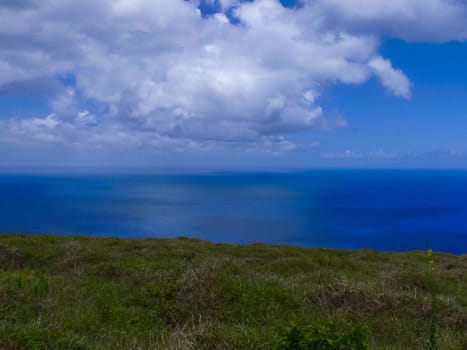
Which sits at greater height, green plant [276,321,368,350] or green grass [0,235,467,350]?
green plant [276,321,368,350]

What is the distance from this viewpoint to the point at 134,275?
12750 mm

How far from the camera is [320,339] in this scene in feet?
18.8

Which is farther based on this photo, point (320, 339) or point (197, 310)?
point (197, 310)

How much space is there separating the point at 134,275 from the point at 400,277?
9084mm

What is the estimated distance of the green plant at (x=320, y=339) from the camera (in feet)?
18.6

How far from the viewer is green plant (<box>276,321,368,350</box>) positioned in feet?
18.6

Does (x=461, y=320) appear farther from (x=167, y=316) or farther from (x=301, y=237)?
(x=301, y=237)

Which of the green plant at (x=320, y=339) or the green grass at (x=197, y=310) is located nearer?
the green plant at (x=320, y=339)

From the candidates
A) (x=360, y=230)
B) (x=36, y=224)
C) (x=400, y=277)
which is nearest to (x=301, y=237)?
(x=360, y=230)

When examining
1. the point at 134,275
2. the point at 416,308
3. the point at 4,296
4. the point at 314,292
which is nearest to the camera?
the point at 4,296

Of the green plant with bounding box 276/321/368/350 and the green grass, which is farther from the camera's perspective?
the green grass

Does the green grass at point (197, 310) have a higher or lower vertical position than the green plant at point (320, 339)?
lower

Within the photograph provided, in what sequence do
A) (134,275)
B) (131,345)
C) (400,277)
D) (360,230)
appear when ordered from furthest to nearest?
(360,230)
(400,277)
(134,275)
(131,345)

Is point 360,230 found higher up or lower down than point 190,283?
lower down
